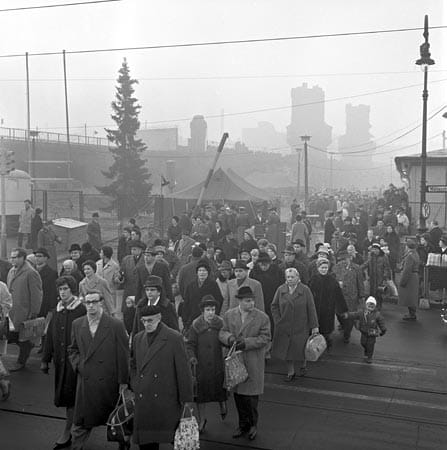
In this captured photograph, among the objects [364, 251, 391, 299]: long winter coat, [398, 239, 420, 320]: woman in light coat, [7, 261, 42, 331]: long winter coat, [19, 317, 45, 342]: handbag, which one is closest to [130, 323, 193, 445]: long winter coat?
[19, 317, 45, 342]: handbag

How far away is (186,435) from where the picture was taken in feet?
17.0

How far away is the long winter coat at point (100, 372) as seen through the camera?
Result: 572 centimetres

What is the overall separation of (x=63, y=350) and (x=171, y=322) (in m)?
2.10

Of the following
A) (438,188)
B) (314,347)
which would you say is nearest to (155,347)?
(314,347)

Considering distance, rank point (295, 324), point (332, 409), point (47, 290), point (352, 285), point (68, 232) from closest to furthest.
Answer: point (332, 409) → point (295, 324) → point (47, 290) → point (352, 285) → point (68, 232)

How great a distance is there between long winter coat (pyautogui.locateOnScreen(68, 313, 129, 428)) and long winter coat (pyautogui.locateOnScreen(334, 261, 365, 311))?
563cm

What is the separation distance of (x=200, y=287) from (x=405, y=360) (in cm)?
350

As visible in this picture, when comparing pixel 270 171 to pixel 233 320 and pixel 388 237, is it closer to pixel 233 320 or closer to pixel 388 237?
pixel 388 237

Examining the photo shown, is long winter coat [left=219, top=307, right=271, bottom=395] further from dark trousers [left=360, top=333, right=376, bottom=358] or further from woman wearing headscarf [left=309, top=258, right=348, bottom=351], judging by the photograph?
dark trousers [left=360, top=333, right=376, bottom=358]

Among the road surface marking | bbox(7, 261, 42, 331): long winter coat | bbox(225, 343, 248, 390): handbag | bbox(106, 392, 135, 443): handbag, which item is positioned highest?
bbox(7, 261, 42, 331): long winter coat

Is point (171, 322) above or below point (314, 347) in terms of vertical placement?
above

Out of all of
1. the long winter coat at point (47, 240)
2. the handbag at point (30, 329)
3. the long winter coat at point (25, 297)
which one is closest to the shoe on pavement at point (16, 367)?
the handbag at point (30, 329)

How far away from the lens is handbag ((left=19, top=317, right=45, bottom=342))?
8641mm

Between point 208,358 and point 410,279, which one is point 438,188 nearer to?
point 410,279
